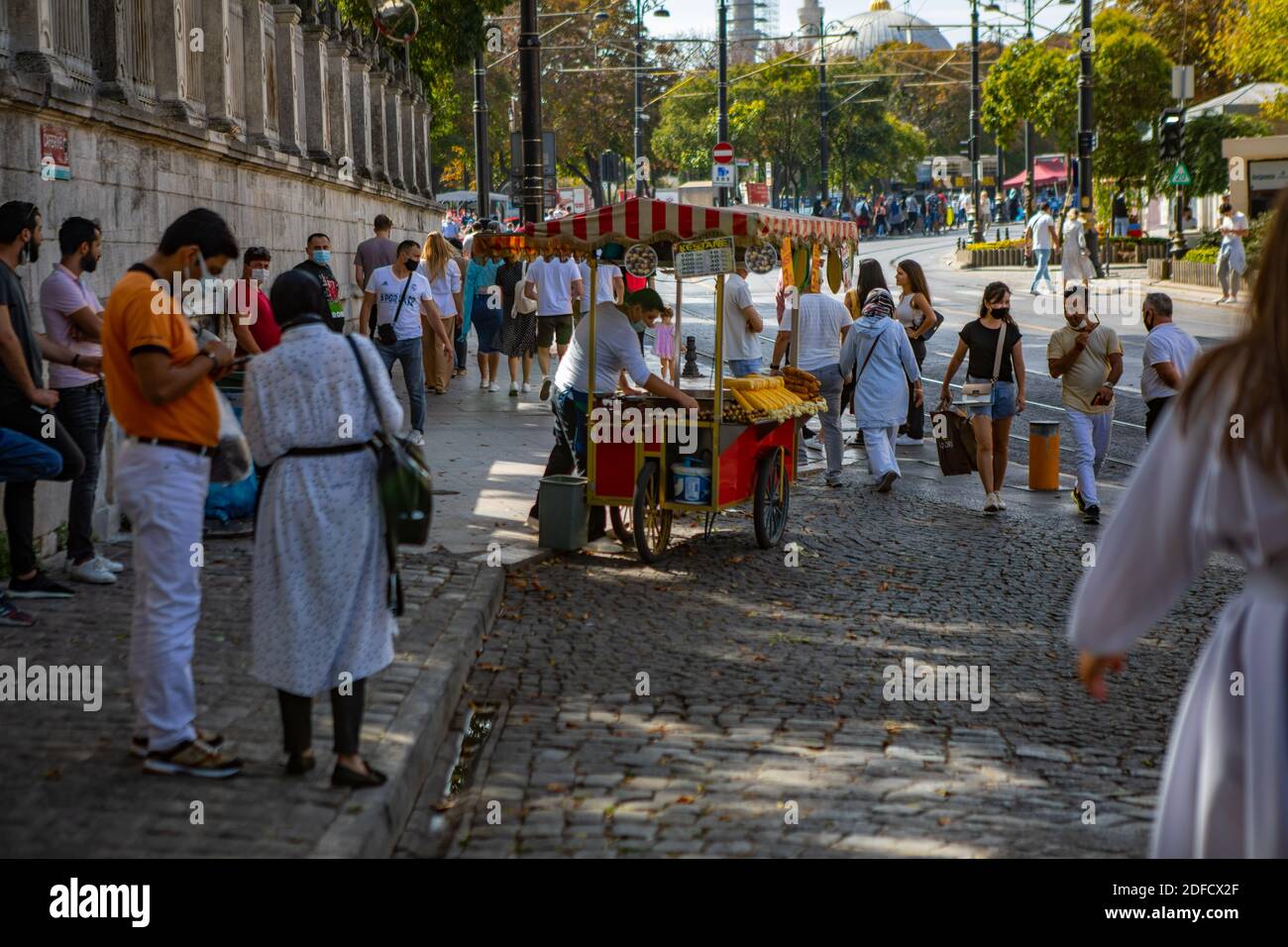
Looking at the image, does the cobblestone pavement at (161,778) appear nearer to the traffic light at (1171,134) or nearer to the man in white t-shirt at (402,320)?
the man in white t-shirt at (402,320)

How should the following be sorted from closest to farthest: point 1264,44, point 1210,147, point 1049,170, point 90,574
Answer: point 90,574 → point 1264,44 → point 1210,147 → point 1049,170

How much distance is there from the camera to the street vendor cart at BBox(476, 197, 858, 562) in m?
10.4

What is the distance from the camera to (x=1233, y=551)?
2947 mm

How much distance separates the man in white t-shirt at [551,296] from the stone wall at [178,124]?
271 centimetres

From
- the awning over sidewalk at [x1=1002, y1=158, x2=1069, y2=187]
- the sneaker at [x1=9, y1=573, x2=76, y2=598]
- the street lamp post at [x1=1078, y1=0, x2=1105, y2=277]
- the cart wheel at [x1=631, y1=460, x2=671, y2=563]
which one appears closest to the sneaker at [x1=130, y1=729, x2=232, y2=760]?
the sneaker at [x1=9, y1=573, x2=76, y2=598]

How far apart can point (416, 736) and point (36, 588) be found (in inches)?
125

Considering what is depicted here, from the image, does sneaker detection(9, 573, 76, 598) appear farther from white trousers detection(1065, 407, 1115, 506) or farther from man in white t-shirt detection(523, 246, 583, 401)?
man in white t-shirt detection(523, 246, 583, 401)

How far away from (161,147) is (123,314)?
23.2ft

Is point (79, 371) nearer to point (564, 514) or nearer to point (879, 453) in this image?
point (564, 514)

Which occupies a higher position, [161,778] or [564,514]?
[564,514]

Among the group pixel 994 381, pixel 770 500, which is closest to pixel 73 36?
pixel 770 500

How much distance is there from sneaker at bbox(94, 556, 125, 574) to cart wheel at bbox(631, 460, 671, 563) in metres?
2.99

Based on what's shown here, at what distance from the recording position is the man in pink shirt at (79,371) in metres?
8.37
